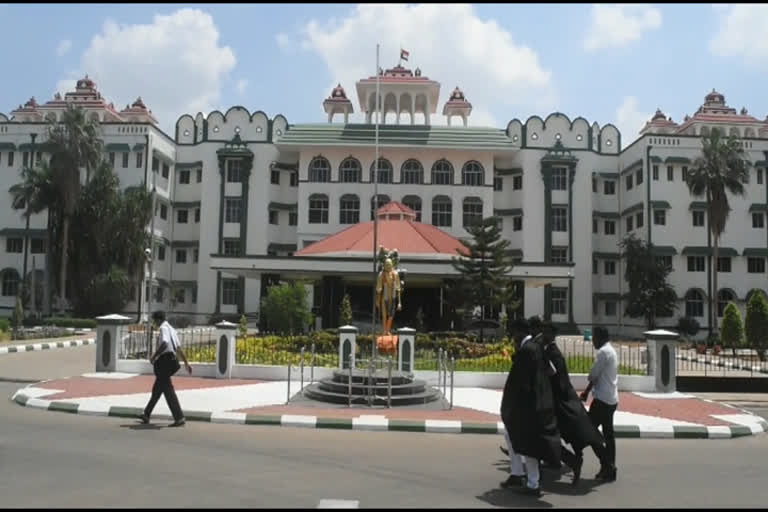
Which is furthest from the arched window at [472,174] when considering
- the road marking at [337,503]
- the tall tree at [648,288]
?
the road marking at [337,503]

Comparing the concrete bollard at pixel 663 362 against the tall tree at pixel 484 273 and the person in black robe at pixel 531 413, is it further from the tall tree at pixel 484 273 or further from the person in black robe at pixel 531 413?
the tall tree at pixel 484 273

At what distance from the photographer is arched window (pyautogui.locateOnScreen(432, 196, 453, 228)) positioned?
4675 cm

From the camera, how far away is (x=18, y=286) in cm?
4572

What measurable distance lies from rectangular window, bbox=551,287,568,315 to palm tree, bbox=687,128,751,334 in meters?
9.63

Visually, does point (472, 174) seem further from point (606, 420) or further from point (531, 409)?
point (531, 409)

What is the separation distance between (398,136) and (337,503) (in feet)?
139

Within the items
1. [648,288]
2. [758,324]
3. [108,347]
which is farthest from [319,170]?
[108,347]

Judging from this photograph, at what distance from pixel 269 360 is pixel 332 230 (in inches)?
1117

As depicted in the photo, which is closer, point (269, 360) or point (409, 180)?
point (269, 360)

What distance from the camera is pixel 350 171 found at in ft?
155

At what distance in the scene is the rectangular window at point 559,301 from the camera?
155 feet

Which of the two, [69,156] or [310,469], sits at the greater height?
[69,156]

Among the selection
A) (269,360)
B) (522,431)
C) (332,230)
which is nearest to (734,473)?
(522,431)

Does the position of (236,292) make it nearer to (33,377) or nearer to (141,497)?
(33,377)
